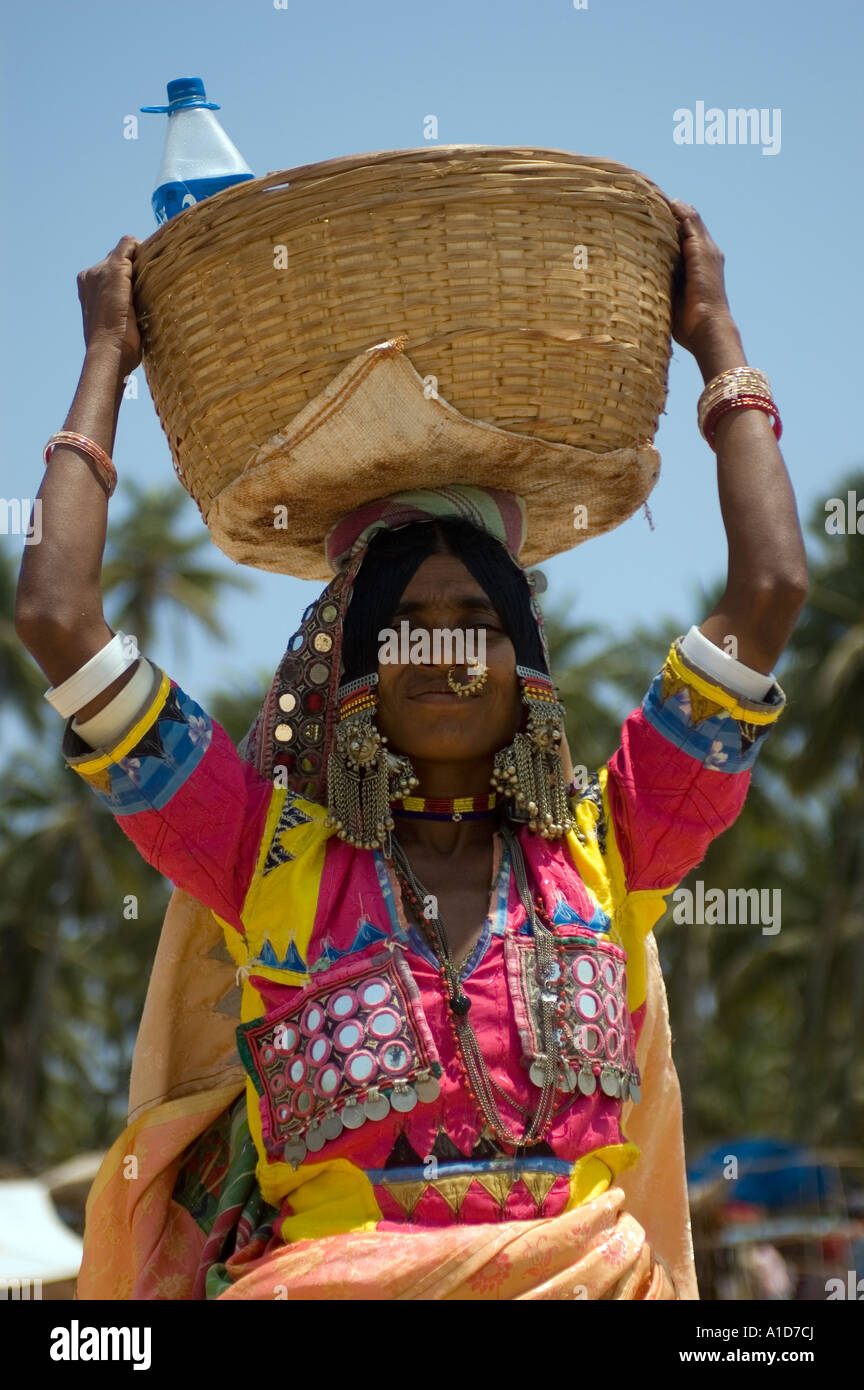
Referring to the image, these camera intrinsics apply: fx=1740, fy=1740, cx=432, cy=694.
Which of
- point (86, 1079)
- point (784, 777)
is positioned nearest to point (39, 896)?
point (86, 1079)

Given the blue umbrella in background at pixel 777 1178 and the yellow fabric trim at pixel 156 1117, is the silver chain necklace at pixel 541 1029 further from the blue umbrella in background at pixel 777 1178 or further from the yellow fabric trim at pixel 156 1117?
the blue umbrella in background at pixel 777 1178

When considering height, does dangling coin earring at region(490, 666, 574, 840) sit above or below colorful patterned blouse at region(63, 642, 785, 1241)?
above

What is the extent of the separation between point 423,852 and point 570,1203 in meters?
0.91

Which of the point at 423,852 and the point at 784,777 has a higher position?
the point at 784,777

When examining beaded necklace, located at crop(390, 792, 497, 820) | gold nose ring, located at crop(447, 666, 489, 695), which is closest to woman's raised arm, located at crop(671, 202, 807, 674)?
gold nose ring, located at crop(447, 666, 489, 695)

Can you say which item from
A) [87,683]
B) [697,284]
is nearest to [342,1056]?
[87,683]

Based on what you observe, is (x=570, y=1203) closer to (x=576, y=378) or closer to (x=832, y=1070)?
(x=576, y=378)

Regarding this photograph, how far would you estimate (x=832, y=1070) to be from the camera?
35656 millimetres

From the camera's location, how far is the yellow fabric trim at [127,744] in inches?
154

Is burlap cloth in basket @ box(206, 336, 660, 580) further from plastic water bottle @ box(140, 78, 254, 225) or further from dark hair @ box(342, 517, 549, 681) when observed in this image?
plastic water bottle @ box(140, 78, 254, 225)

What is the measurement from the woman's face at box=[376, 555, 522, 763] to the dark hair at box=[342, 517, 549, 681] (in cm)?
2

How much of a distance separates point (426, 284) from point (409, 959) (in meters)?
1.52

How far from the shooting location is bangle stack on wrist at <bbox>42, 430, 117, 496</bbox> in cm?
413

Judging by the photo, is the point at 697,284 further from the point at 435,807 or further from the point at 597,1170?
the point at 597,1170
